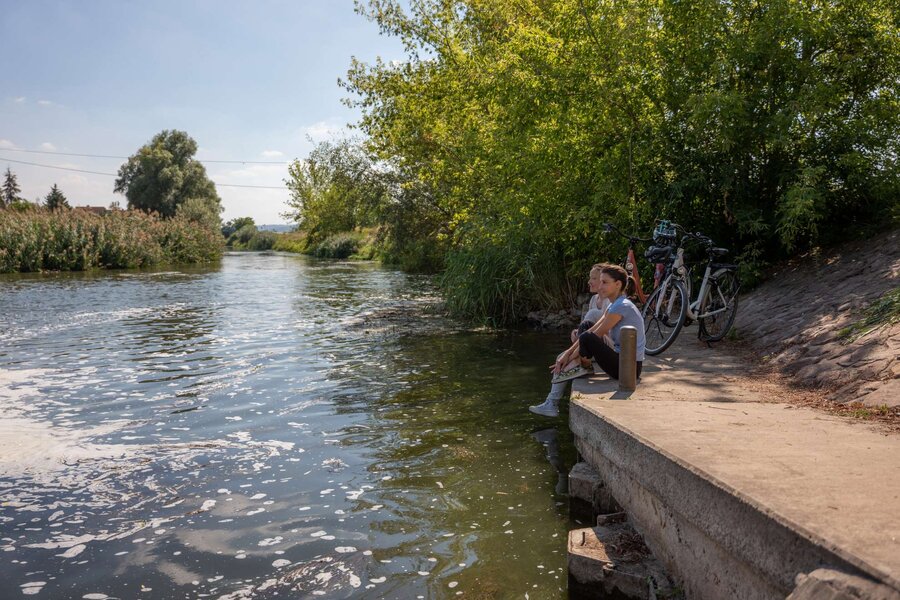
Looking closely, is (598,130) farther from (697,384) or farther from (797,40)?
(697,384)

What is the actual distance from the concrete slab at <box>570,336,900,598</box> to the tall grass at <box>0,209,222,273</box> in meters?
34.8

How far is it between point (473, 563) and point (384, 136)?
21189 millimetres

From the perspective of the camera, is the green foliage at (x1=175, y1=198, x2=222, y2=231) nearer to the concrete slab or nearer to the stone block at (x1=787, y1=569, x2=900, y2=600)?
the concrete slab

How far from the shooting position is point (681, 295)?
8773mm

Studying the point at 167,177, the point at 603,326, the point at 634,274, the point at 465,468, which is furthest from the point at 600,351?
the point at 167,177

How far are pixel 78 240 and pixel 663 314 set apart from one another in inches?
1354

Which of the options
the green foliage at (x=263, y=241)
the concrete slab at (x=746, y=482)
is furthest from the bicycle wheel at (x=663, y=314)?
the green foliage at (x=263, y=241)

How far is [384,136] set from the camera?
24.7 m

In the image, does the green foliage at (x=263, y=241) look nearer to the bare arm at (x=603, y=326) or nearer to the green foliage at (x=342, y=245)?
the green foliage at (x=342, y=245)

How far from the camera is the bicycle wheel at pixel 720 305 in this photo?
913 centimetres

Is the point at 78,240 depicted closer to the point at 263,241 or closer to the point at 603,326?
the point at 603,326

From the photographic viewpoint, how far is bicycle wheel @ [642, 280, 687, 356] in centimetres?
877

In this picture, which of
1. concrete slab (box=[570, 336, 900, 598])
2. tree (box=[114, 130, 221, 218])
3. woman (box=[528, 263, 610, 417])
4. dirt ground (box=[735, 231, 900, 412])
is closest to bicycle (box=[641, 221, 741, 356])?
dirt ground (box=[735, 231, 900, 412])

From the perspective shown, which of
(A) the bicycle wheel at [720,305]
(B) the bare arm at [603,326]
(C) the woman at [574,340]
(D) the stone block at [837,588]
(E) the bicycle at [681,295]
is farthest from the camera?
(A) the bicycle wheel at [720,305]
